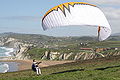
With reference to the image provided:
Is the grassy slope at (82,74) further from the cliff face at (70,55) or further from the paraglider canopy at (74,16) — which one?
the cliff face at (70,55)

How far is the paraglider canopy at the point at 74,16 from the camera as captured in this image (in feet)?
86.8

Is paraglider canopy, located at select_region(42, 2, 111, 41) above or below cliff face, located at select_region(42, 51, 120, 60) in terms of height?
above

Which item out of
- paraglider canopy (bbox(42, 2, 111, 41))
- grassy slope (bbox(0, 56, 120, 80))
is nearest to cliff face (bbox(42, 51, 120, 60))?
grassy slope (bbox(0, 56, 120, 80))

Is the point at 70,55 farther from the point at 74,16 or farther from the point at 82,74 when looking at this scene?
the point at 74,16

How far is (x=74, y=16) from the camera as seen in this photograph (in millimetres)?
26859

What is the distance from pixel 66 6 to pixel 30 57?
356ft

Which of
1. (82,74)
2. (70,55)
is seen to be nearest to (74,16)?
(82,74)

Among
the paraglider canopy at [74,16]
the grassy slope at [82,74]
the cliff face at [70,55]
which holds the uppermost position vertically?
the paraglider canopy at [74,16]

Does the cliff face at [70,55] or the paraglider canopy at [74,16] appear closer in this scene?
the paraglider canopy at [74,16]

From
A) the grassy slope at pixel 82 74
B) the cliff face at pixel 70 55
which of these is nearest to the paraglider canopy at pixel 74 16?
the grassy slope at pixel 82 74

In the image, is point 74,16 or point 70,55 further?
point 70,55

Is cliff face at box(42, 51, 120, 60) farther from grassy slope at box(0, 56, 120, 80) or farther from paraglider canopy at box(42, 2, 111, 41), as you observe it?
paraglider canopy at box(42, 2, 111, 41)

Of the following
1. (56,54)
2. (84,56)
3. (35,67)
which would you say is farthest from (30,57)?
(35,67)

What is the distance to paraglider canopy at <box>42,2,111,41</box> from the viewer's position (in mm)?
26469
